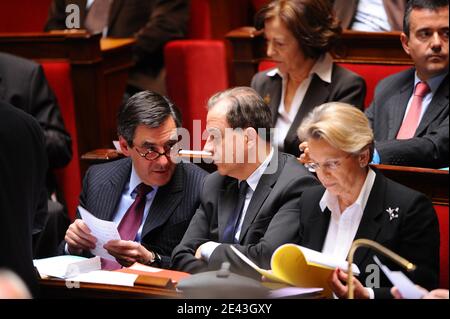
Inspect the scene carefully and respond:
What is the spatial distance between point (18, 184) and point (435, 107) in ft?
4.15

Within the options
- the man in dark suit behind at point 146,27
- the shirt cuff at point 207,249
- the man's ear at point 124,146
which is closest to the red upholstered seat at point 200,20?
the man in dark suit behind at point 146,27

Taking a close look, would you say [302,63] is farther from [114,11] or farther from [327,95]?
[114,11]

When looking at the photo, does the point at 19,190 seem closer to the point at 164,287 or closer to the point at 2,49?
the point at 164,287

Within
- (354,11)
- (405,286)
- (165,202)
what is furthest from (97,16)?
(405,286)

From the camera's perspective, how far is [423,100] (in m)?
2.90

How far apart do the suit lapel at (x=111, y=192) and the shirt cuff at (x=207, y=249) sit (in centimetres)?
42

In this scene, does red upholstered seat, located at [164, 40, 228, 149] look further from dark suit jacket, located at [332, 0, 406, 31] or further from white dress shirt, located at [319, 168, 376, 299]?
white dress shirt, located at [319, 168, 376, 299]

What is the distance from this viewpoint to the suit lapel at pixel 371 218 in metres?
2.28

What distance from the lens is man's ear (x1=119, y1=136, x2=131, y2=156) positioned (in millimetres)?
2852

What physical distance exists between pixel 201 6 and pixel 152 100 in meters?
1.49

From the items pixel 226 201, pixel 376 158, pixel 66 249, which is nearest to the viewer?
pixel 226 201

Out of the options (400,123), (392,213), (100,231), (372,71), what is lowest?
(100,231)

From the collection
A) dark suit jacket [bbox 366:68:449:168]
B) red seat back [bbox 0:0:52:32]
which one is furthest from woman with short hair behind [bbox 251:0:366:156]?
red seat back [bbox 0:0:52:32]
